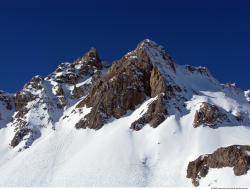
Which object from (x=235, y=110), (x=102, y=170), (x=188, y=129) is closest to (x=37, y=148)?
(x=102, y=170)

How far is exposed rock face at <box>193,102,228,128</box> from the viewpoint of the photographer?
12905cm

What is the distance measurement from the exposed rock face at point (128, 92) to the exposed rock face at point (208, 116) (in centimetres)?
839

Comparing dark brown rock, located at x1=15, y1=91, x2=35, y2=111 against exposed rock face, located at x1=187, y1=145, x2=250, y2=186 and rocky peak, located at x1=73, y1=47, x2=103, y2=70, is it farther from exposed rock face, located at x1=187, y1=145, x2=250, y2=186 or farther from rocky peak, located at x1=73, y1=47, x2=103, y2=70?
exposed rock face, located at x1=187, y1=145, x2=250, y2=186

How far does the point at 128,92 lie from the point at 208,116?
24.5m

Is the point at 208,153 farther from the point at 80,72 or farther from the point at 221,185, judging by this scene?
the point at 80,72

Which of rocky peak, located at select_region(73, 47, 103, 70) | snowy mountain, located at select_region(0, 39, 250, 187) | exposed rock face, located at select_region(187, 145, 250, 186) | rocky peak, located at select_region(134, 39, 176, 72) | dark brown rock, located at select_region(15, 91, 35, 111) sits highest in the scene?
rocky peak, located at select_region(73, 47, 103, 70)

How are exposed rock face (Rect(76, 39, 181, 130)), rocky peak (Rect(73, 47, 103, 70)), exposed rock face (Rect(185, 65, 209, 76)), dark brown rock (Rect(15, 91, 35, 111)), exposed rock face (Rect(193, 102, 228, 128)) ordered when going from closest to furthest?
exposed rock face (Rect(193, 102, 228, 128)), exposed rock face (Rect(76, 39, 181, 130)), dark brown rock (Rect(15, 91, 35, 111)), exposed rock face (Rect(185, 65, 209, 76)), rocky peak (Rect(73, 47, 103, 70))

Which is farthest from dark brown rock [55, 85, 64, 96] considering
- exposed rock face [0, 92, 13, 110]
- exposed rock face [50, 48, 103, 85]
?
exposed rock face [0, 92, 13, 110]

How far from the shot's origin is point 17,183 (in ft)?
392

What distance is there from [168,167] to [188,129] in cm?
1606

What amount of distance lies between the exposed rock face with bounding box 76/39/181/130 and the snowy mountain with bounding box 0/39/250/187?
0.86 feet

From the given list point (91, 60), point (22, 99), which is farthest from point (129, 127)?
point (91, 60)

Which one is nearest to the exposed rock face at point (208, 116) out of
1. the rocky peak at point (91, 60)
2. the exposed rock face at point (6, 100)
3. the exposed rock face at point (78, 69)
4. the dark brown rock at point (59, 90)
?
the dark brown rock at point (59, 90)

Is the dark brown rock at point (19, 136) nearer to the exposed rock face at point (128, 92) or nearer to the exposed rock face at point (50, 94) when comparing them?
the exposed rock face at point (50, 94)
